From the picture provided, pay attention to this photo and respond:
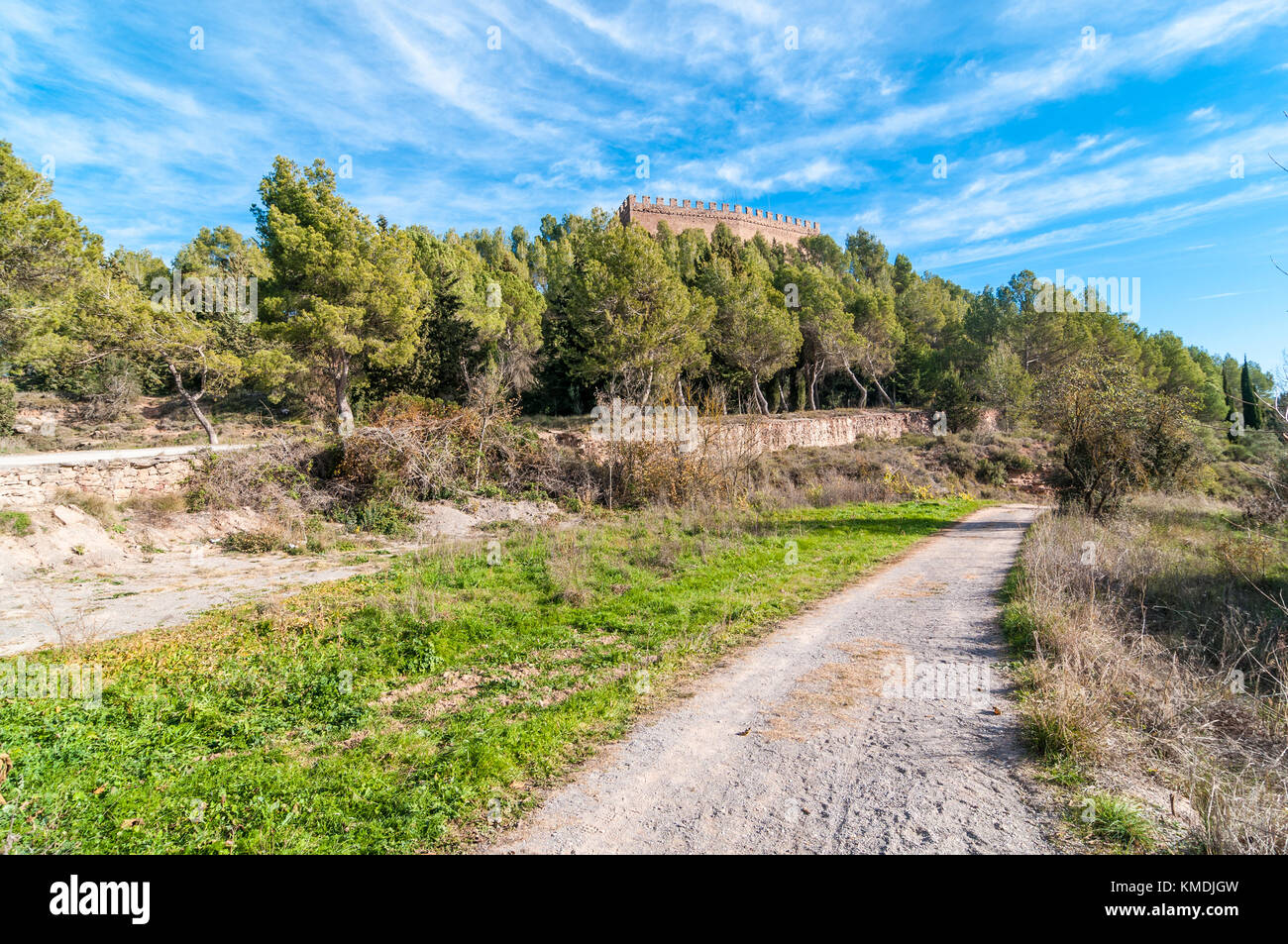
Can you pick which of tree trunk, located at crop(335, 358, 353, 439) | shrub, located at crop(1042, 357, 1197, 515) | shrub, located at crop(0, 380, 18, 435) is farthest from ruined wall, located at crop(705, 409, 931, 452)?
shrub, located at crop(0, 380, 18, 435)

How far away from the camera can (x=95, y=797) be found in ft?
12.6

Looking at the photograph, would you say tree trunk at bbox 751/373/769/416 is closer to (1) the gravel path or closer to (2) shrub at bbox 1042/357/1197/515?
(2) shrub at bbox 1042/357/1197/515

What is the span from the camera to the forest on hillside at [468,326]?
2019 cm

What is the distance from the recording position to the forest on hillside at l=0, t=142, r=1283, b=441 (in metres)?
20.2

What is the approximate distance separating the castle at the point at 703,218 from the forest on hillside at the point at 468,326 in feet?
60.4

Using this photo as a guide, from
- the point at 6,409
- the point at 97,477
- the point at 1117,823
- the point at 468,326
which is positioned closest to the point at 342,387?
the point at 468,326

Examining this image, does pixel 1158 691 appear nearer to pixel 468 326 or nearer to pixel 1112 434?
pixel 1112 434

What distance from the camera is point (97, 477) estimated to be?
13188mm

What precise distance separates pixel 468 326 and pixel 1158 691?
26882 mm

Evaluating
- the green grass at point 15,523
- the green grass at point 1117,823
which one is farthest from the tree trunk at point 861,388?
the green grass at point 15,523

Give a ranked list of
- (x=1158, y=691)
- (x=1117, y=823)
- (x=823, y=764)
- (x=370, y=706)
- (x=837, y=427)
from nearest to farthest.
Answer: (x=1117, y=823), (x=823, y=764), (x=1158, y=691), (x=370, y=706), (x=837, y=427)

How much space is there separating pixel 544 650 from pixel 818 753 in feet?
11.5
